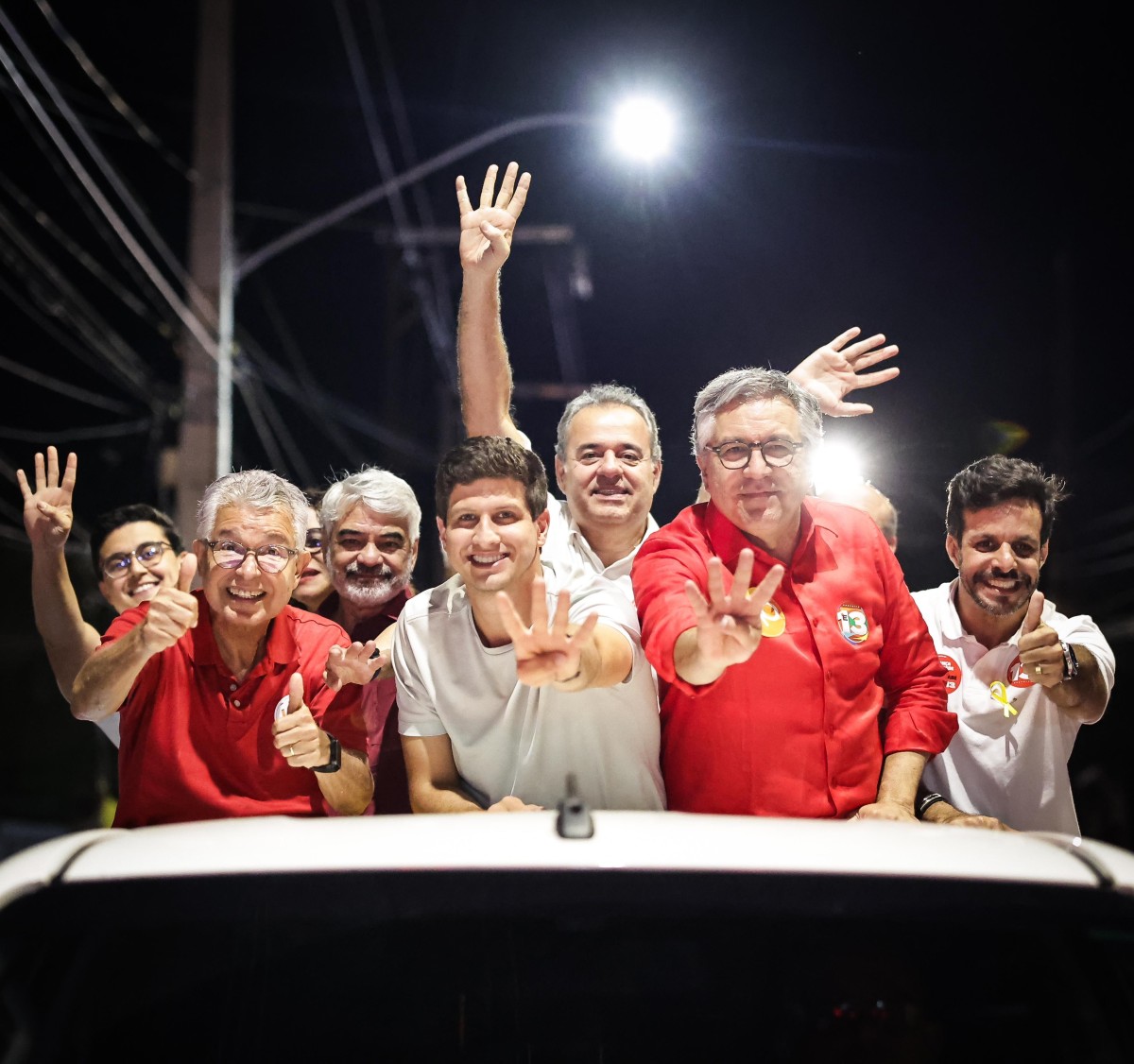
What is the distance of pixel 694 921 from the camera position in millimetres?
1744

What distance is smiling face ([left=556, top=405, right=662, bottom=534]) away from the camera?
12.3 ft

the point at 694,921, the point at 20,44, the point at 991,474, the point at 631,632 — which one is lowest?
the point at 694,921

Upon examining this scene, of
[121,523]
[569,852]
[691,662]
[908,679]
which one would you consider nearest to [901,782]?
[908,679]

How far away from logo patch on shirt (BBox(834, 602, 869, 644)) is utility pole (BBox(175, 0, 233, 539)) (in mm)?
5743

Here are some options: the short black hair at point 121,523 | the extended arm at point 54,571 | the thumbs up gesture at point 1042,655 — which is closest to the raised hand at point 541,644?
the thumbs up gesture at point 1042,655

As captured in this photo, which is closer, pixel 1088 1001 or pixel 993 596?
pixel 1088 1001

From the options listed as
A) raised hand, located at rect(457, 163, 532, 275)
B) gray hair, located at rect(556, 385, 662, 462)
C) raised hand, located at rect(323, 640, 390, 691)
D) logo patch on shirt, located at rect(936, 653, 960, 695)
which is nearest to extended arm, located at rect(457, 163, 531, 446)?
raised hand, located at rect(457, 163, 532, 275)

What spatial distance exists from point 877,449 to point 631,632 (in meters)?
1.96

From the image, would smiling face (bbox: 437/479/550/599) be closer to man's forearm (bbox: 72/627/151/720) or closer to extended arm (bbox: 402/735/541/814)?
extended arm (bbox: 402/735/541/814)

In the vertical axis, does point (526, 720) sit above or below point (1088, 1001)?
above

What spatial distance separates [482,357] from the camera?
4199 millimetres

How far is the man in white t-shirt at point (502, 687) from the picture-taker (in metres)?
2.92

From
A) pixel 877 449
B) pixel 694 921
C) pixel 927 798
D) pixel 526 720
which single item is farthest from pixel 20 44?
pixel 694 921

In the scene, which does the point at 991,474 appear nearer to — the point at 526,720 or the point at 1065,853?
the point at 526,720
